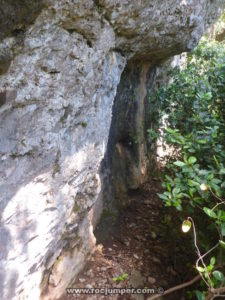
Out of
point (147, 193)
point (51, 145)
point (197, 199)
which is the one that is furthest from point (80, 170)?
point (147, 193)

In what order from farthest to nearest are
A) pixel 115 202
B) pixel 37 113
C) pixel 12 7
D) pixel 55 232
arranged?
pixel 115 202 < pixel 55 232 < pixel 37 113 < pixel 12 7

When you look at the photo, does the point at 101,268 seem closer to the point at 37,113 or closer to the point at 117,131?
the point at 117,131

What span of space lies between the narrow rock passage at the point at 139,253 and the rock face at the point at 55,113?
35 cm

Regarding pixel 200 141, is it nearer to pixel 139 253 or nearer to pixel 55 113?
pixel 55 113

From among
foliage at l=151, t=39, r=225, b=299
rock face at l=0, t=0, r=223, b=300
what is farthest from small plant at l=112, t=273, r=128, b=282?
foliage at l=151, t=39, r=225, b=299

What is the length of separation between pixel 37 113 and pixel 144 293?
1.98m

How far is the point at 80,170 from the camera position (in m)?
2.18

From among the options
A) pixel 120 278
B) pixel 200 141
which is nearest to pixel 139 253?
pixel 120 278

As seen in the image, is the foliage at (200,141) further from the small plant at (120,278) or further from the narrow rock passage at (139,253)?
the small plant at (120,278)

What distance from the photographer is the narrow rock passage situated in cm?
272

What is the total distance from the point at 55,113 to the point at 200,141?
4.03 ft

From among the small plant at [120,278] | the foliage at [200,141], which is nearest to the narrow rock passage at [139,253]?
the small plant at [120,278]

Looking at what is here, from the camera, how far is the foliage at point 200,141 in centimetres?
200

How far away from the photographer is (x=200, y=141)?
7.70 ft
